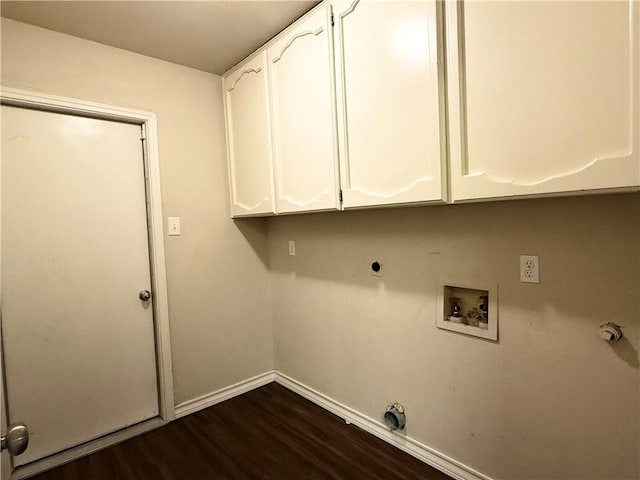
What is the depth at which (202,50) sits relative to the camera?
206 centimetres

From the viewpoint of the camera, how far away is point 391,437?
6.15ft

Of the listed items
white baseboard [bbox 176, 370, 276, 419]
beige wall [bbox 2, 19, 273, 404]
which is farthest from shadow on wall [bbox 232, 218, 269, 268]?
white baseboard [bbox 176, 370, 276, 419]

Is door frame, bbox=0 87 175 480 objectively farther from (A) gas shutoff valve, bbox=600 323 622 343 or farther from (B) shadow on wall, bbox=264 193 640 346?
(A) gas shutoff valve, bbox=600 323 622 343

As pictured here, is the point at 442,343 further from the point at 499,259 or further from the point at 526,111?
the point at 526,111

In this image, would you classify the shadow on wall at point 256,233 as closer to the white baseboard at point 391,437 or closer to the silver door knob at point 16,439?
the white baseboard at point 391,437

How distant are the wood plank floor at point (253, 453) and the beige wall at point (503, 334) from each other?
20 cm

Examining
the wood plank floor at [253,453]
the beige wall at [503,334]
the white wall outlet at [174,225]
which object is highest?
the white wall outlet at [174,225]

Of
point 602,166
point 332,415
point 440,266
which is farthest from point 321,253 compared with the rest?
point 602,166

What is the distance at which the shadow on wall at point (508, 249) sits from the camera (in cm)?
115

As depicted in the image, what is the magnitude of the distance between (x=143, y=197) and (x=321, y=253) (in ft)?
3.87

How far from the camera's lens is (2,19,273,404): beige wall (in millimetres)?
1944

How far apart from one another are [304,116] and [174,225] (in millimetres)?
1122

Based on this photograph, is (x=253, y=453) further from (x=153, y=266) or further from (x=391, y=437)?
(x=153, y=266)

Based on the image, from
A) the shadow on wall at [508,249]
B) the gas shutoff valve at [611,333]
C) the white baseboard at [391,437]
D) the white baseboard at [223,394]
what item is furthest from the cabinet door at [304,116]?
the white baseboard at [223,394]
